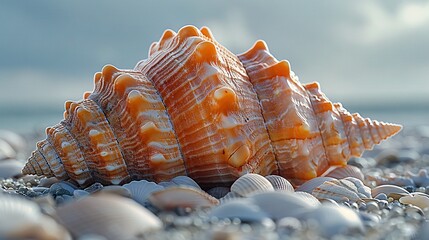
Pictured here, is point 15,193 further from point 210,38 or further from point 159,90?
point 210,38

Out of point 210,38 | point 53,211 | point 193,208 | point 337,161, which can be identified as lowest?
point 337,161

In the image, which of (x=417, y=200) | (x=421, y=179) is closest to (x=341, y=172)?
(x=417, y=200)

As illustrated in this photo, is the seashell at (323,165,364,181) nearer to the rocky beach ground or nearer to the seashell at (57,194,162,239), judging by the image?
the rocky beach ground

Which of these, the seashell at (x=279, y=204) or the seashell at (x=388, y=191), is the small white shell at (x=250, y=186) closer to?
the seashell at (x=279, y=204)

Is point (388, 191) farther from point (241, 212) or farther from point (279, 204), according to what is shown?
point (241, 212)

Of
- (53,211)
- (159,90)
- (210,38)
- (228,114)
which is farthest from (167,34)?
(53,211)

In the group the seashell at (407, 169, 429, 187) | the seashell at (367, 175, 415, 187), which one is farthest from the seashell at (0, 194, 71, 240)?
the seashell at (407, 169, 429, 187)
